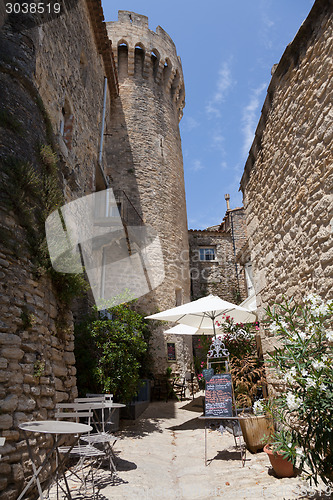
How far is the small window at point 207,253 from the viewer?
1736 cm

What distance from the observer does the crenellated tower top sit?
14.9 meters

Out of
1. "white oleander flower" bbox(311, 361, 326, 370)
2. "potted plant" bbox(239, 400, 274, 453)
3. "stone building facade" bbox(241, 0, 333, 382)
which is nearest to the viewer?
"white oleander flower" bbox(311, 361, 326, 370)

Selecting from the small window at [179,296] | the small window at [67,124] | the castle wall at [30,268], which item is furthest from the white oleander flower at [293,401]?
the small window at [179,296]

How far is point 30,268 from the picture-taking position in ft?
12.0

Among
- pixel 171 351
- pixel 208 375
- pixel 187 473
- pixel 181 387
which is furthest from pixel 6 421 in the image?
pixel 171 351

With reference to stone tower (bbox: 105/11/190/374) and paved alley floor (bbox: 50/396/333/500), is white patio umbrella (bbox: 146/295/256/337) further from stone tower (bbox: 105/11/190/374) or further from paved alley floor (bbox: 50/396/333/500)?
stone tower (bbox: 105/11/190/374)

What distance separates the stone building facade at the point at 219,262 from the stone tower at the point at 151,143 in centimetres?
276

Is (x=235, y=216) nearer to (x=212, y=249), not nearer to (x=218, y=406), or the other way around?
(x=212, y=249)

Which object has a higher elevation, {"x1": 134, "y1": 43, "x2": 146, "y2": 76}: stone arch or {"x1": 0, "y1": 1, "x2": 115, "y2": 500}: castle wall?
{"x1": 134, "y1": 43, "x2": 146, "y2": 76}: stone arch

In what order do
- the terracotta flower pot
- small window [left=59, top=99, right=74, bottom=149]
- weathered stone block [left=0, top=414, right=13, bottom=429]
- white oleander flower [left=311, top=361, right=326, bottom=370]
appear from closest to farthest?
white oleander flower [left=311, top=361, right=326, bottom=370], weathered stone block [left=0, top=414, right=13, bottom=429], the terracotta flower pot, small window [left=59, top=99, right=74, bottom=149]

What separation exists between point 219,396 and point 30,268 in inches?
116

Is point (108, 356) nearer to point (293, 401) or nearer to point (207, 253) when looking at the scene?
point (293, 401)

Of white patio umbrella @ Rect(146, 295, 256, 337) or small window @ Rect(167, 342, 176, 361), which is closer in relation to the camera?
white patio umbrella @ Rect(146, 295, 256, 337)

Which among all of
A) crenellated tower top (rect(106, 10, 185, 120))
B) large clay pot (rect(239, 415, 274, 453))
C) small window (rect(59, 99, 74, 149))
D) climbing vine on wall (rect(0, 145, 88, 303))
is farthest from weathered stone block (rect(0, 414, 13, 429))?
crenellated tower top (rect(106, 10, 185, 120))
